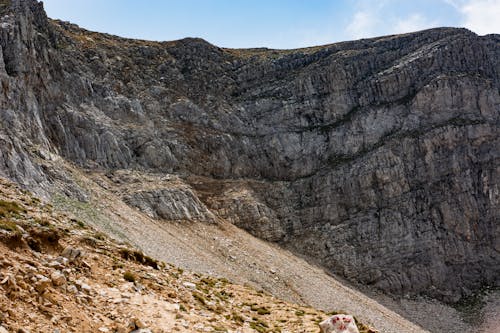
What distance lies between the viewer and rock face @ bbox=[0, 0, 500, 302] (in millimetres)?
61156

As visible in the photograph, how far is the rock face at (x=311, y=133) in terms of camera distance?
61156mm

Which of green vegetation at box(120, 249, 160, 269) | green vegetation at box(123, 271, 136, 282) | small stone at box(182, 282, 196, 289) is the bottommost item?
small stone at box(182, 282, 196, 289)

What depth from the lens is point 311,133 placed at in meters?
81.6

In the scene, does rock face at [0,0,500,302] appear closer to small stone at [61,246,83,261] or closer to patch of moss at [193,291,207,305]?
small stone at [61,246,83,261]

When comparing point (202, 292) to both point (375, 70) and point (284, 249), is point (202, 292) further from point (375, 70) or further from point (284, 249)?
point (375, 70)

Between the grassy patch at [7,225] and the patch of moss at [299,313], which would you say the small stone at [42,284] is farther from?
the patch of moss at [299,313]

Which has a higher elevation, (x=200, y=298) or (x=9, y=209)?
(x=9, y=209)

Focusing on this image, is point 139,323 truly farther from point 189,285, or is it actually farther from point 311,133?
point 311,133

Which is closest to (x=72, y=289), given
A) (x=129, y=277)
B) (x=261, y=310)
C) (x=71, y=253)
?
(x=71, y=253)

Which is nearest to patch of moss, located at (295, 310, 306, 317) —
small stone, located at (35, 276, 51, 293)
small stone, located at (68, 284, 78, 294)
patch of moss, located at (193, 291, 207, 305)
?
patch of moss, located at (193, 291, 207, 305)

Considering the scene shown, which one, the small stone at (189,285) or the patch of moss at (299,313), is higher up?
the small stone at (189,285)

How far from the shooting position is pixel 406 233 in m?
67.5

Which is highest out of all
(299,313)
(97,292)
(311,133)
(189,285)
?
(311,133)

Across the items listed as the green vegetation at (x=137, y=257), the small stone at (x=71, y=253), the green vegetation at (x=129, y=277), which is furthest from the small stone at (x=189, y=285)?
the small stone at (x=71, y=253)
